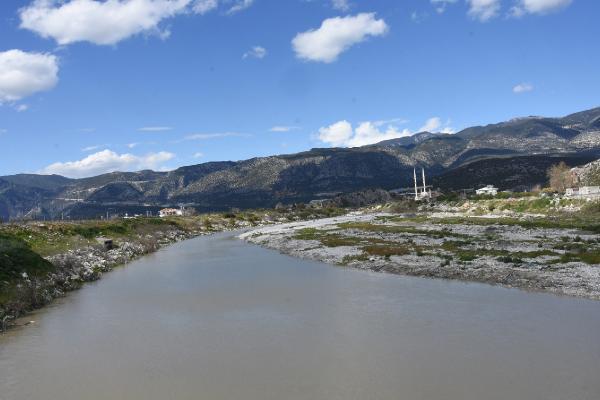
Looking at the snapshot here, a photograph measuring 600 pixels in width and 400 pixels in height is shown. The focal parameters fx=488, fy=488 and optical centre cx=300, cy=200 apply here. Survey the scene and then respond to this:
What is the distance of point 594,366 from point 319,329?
10278 mm

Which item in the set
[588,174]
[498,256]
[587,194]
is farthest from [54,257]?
[588,174]

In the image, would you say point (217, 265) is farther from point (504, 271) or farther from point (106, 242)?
point (504, 271)

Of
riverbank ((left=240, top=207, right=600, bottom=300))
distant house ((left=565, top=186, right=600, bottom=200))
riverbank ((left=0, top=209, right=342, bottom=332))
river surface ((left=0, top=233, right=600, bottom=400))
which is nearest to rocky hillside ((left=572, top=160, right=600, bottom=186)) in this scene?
distant house ((left=565, top=186, right=600, bottom=200))

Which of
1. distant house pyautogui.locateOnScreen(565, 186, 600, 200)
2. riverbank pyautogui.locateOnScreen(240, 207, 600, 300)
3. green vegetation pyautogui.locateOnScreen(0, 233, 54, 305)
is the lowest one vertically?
riverbank pyautogui.locateOnScreen(240, 207, 600, 300)

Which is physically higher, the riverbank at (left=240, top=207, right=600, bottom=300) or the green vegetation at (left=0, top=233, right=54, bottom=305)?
the green vegetation at (left=0, top=233, right=54, bottom=305)

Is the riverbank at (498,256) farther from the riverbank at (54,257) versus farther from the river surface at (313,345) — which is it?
the riverbank at (54,257)

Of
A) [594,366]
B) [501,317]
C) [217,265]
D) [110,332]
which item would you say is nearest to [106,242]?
[217,265]

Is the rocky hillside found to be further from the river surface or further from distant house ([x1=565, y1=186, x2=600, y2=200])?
the river surface

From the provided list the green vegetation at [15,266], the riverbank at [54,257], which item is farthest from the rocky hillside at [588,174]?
the green vegetation at [15,266]

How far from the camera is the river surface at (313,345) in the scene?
47.5ft

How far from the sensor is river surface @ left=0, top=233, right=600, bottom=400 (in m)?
14.5

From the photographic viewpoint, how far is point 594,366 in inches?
596

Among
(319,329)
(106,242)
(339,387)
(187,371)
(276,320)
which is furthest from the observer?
(106,242)

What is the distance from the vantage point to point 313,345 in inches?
740
